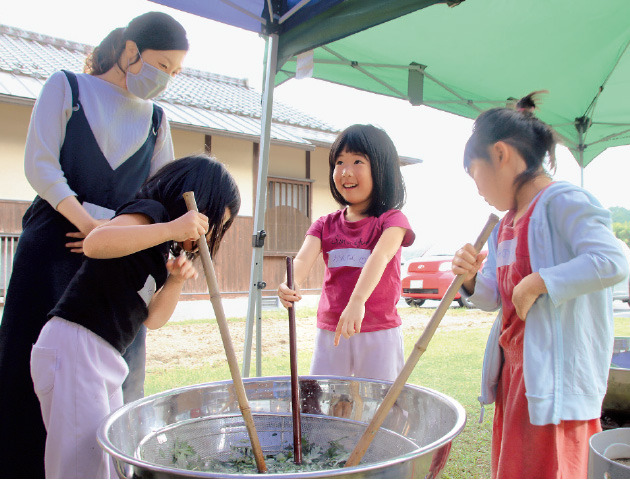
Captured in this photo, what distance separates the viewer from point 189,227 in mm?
1012

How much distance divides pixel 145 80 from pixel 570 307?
141 cm

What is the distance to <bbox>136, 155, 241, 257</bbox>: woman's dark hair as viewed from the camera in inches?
48.4

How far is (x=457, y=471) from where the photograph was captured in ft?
7.24

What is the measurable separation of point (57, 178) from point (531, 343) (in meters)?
1.35

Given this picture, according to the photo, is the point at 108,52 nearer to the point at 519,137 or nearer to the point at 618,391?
the point at 519,137

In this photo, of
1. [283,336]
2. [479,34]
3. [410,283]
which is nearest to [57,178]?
[479,34]

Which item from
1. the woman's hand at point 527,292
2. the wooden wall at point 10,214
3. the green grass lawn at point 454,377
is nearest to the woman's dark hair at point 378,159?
the woman's hand at point 527,292

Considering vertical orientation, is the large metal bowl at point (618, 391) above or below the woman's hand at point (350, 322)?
below

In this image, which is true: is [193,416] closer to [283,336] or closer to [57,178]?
[57,178]

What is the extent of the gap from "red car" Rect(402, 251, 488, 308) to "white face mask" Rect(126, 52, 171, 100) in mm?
7638

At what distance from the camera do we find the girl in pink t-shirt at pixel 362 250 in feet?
5.19

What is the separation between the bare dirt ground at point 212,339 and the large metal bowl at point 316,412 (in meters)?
3.47

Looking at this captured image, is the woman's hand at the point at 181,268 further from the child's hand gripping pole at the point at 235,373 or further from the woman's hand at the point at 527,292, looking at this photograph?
the woman's hand at the point at 527,292

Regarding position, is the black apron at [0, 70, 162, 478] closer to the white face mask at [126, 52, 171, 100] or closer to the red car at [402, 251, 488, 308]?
the white face mask at [126, 52, 171, 100]
